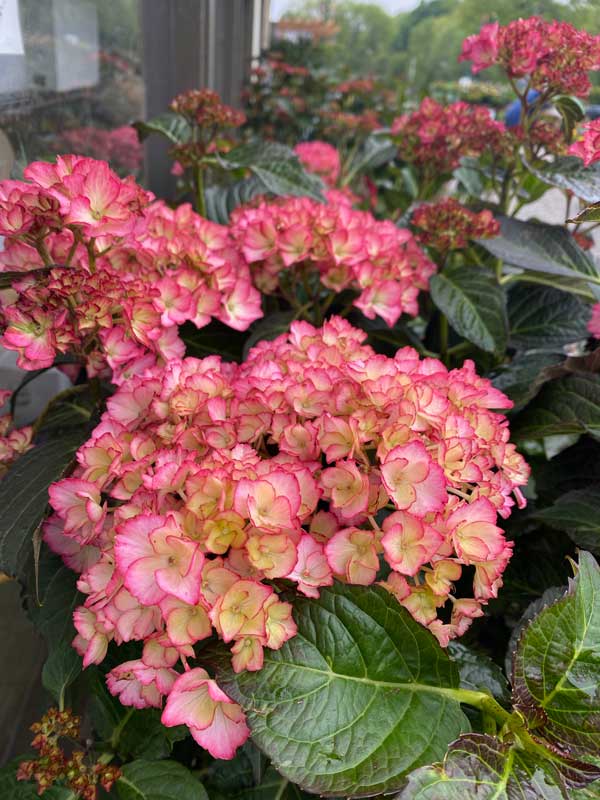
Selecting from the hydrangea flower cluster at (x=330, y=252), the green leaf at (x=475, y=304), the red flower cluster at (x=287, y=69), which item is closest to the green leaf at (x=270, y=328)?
the hydrangea flower cluster at (x=330, y=252)

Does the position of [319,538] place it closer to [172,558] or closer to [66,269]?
[172,558]

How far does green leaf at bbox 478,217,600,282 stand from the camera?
2.62ft

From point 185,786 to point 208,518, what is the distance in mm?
270

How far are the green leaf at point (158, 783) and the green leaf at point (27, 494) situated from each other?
0.63 ft

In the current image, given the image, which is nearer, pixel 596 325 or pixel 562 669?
pixel 562 669

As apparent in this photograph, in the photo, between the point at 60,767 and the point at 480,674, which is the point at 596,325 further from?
the point at 60,767

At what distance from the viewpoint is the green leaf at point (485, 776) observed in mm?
357

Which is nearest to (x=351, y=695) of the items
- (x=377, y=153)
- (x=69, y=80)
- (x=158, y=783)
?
(x=158, y=783)

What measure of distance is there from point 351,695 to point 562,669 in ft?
0.47

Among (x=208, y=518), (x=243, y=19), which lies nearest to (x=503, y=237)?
(x=208, y=518)

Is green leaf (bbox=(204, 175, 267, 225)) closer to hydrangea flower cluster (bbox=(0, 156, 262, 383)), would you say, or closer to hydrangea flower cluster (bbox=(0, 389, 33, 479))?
A: hydrangea flower cluster (bbox=(0, 156, 262, 383))

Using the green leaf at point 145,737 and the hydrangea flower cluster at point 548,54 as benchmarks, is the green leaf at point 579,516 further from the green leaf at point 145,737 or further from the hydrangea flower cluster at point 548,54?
the hydrangea flower cluster at point 548,54

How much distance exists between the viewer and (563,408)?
2.27ft

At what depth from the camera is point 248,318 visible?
706mm
